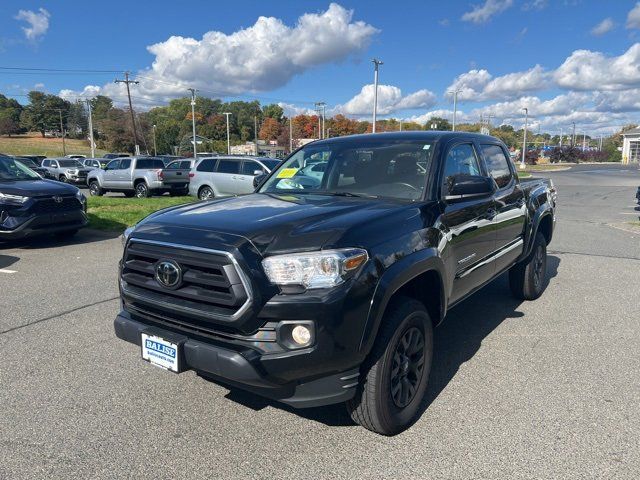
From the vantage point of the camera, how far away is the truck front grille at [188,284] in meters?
2.57

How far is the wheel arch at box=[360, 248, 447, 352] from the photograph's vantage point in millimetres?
2670

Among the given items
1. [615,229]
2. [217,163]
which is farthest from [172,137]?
[615,229]

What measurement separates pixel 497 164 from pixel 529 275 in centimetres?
151

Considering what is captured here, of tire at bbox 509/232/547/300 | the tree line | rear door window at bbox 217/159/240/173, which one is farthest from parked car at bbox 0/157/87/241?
the tree line

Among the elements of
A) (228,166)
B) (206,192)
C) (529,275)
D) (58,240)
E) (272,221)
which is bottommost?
(58,240)

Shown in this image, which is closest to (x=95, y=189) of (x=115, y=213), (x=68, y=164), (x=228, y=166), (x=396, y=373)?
(x=228, y=166)

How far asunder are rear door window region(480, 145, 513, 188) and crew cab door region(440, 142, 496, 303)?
247 millimetres

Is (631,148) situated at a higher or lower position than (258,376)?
higher

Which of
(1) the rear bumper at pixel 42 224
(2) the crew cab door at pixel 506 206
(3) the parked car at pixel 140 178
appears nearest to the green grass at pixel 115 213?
(1) the rear bumper at pixel 42 224

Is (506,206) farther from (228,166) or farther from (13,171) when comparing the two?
(228,166)

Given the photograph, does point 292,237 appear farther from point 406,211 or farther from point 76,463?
point 76,463

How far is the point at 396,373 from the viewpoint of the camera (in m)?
3.04

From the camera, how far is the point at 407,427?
124 inches

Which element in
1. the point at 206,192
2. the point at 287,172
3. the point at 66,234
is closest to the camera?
the point at 287,172
